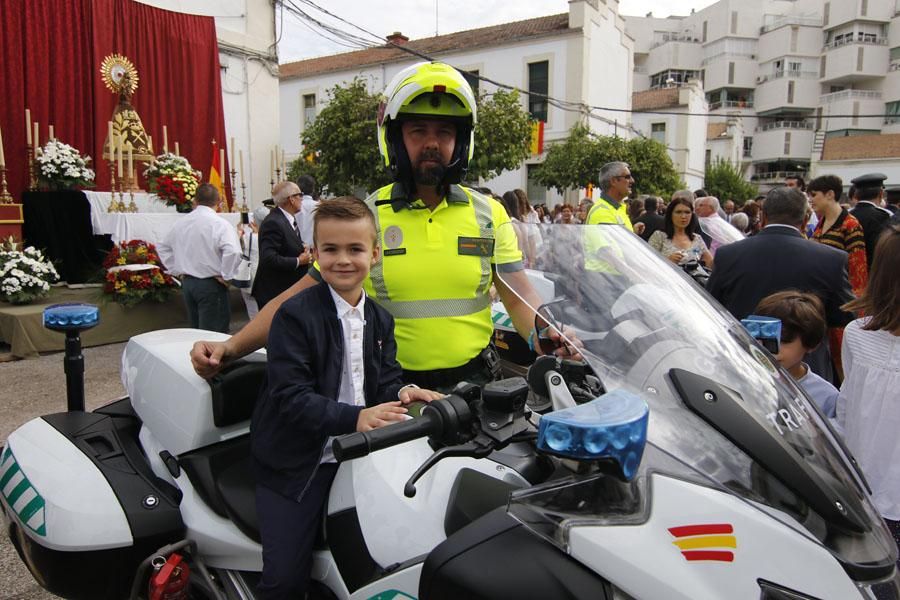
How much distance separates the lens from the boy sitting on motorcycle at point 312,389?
156 cm

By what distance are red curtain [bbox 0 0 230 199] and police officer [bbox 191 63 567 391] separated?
9.23 metres

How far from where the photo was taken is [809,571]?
930 mm

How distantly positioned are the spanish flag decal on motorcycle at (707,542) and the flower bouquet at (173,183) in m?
7.68

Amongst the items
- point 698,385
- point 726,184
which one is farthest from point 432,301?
point 726,184

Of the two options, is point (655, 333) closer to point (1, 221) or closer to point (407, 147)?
point (407, 147)

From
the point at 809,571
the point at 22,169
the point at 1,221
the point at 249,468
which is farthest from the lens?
the point at 22,169

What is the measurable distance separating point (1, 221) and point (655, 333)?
777 cm

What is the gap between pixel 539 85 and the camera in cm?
3038

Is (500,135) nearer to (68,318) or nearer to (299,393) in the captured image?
(68,318)

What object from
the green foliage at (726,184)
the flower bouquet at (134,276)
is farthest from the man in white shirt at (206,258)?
the green foliage at (726,184)

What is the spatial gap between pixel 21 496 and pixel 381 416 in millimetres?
1283

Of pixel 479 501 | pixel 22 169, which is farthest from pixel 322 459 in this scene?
pixel 22 169

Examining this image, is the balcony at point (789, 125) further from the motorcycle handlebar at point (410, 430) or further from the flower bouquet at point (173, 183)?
the motorcycle handlebar at point (410, 430)

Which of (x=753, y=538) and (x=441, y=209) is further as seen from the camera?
(x=441, y=209)
